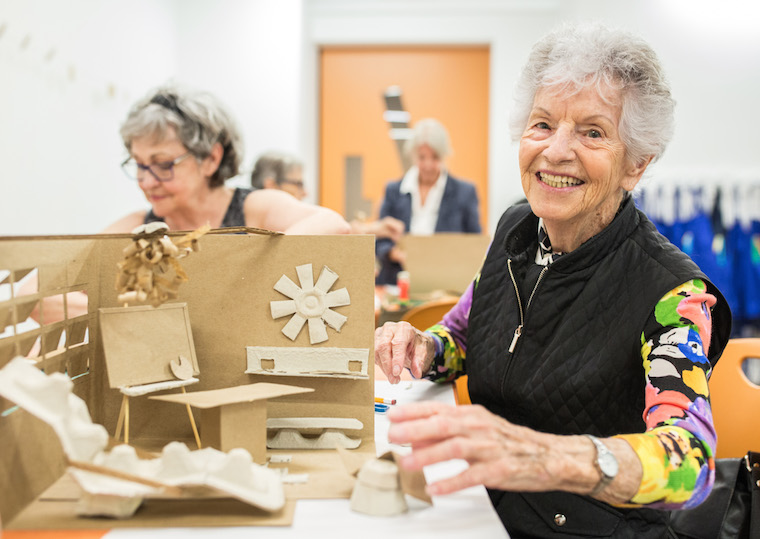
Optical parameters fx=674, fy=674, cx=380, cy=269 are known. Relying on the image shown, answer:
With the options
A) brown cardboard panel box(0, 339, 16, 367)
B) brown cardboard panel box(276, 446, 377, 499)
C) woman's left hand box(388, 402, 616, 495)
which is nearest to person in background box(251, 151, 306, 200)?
brown cardboard panel box(276, 446, 377, 499)

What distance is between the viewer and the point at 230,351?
104cm

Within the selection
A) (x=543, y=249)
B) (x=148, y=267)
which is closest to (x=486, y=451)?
(x=148, y=267)

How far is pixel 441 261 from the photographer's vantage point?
123 inches

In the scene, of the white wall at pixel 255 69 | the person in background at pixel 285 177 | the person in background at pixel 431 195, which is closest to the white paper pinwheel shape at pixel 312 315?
the white wall at pixel 255 69

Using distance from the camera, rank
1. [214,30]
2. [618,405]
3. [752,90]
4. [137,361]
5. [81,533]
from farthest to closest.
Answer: [214,30] < [752,90] < [618,405] < [137,361] < [81,533]

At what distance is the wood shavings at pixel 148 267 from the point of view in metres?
0.87

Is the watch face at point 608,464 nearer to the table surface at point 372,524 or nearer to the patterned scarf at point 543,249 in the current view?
the table surface at point 372,524

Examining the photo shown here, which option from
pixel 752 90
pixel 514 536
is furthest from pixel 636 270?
pixel 752 90

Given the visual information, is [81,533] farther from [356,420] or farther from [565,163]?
[565,163]

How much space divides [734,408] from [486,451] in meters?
0.99

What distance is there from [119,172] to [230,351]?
3438mm

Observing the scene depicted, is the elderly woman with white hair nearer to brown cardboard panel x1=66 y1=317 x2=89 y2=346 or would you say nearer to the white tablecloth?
the white tablecloth

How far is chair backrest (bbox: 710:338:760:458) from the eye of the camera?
1474 mm

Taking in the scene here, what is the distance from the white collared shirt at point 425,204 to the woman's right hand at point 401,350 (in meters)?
2.78
